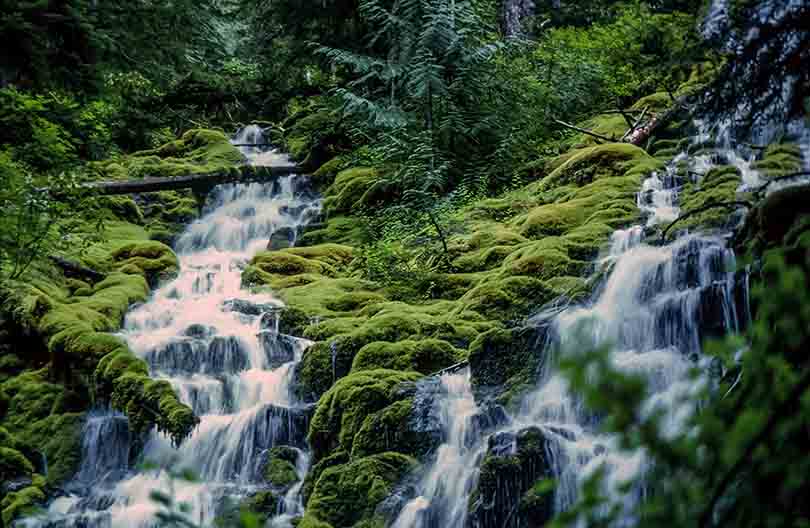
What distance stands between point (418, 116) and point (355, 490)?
9.59 m

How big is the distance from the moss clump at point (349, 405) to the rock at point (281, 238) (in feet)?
24.0

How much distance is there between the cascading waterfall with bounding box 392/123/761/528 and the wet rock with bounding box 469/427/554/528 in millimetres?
26

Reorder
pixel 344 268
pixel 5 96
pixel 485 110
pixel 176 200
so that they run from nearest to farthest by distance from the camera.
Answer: pixel 5 96
pixel 344 268
pixel 485 110
pixel 176 200

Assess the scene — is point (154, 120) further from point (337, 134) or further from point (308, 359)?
point (308, 359)

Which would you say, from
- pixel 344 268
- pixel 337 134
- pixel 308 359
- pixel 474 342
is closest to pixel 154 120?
pixel 337 134

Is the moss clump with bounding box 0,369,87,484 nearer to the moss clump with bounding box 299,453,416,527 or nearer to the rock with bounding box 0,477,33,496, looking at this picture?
the rock with bounding box 0,477,33,496

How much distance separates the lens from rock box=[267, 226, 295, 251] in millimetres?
14375

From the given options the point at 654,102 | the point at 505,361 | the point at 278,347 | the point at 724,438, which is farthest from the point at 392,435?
the point at 654,102

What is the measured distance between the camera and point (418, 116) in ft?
47.1

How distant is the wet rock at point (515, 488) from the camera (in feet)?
17.7

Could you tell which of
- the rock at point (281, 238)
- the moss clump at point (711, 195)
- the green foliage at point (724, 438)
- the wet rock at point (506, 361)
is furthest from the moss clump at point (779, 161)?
the rock at point (281, 238)

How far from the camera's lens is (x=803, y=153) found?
871cm

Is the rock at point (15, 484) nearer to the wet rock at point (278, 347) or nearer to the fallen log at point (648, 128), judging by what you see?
the wet rock at point (278, 347)

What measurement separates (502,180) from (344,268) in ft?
11.7
